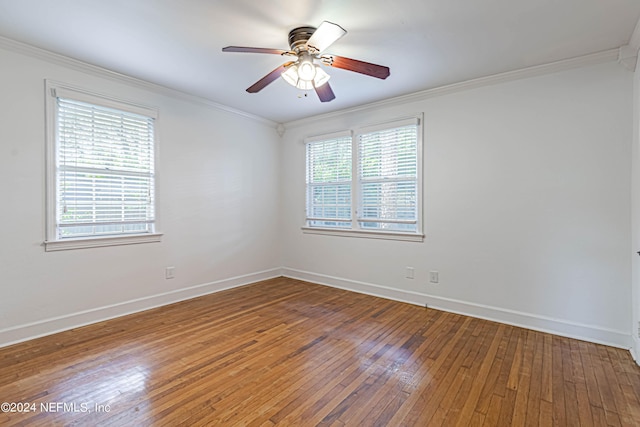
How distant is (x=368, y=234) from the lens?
429cm

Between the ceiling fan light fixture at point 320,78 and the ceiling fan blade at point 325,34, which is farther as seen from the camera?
the ceiling fan light fixture at point 320,78

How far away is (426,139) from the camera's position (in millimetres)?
3762

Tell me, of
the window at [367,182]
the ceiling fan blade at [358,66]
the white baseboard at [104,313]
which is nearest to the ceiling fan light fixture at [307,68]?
the ceiling fan blade at [358,66]

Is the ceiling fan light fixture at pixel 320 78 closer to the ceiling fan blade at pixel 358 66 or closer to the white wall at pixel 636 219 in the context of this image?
the ceiling fan blade at pixel 358 66

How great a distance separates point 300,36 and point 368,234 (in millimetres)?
2684

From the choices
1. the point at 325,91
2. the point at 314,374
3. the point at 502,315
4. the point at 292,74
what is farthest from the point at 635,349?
the point at 292,74

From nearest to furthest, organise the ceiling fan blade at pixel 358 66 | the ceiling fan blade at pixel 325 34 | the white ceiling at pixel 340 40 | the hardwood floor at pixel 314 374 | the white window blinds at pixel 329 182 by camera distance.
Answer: the hardwood floor at pixel 314 374 < the ceiling fan blade at pixel 325 34 < the white ceiling at pixel 340 40 < the ceiling fan blade at pixel 358 66 < the white window blinds at pixel 329 182

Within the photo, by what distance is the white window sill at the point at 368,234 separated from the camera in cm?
388

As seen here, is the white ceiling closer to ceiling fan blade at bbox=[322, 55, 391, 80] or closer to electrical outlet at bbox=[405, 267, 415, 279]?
ceiling fan blade at bbox=[322, 55, 391, 80]

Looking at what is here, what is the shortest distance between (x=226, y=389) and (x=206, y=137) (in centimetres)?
325

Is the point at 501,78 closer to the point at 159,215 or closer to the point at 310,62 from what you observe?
the point at 310,62

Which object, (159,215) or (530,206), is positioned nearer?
(530,206)

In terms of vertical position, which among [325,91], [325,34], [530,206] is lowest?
[530,206]

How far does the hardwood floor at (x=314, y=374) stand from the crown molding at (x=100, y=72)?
2595 mm
